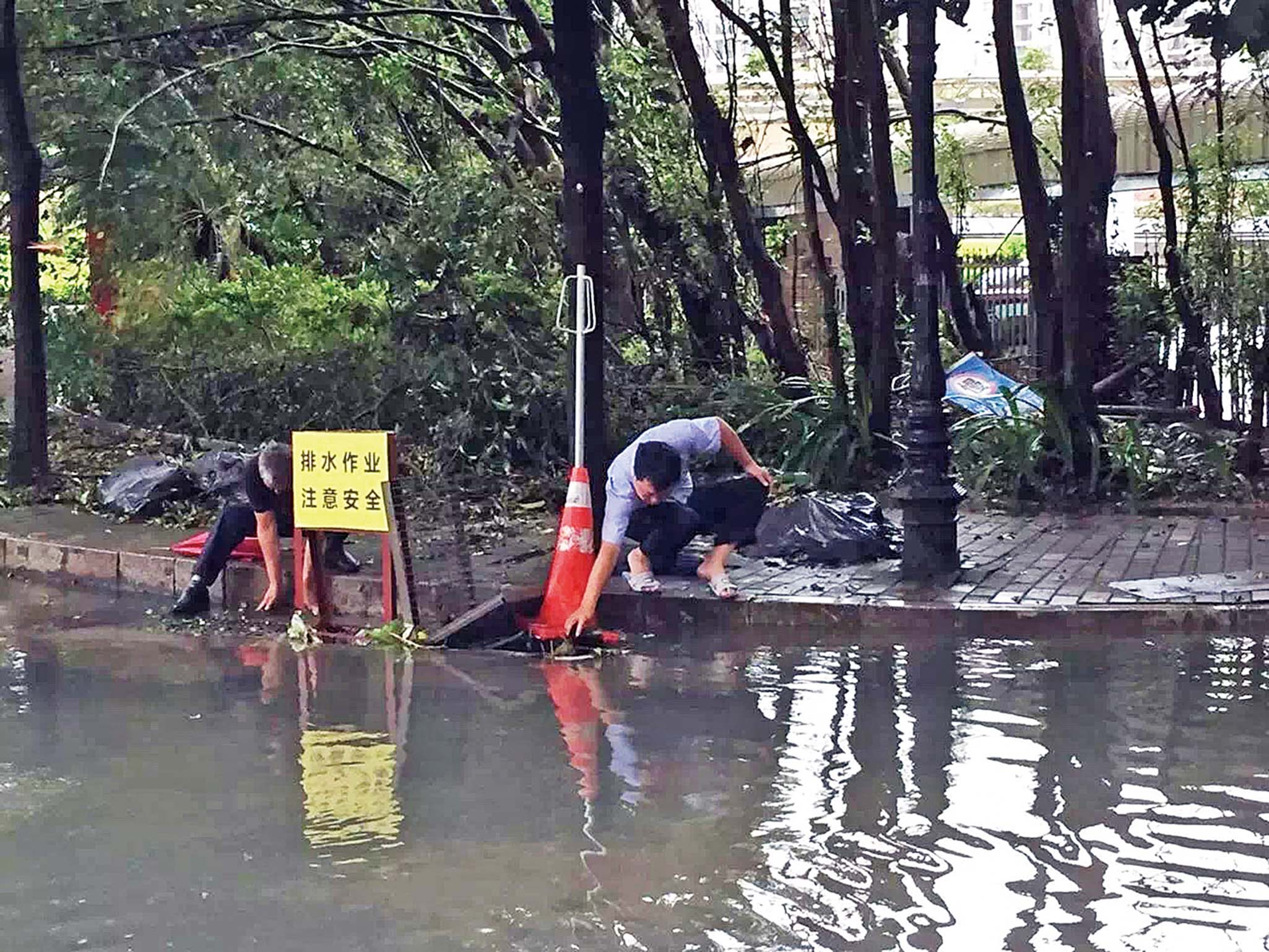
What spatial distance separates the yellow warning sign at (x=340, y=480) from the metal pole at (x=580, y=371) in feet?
3.51

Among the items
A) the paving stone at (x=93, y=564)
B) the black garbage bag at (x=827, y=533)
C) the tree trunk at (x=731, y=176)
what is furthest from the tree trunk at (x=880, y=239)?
the paving stone at (x=93, y=564)

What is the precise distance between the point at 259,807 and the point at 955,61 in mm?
28135

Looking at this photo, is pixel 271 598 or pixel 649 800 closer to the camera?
pixel 649 800

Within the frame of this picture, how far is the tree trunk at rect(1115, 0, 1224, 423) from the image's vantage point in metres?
15.1

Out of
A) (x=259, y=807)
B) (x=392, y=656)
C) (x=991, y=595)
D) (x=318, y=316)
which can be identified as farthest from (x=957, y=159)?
(x=259, y=807)

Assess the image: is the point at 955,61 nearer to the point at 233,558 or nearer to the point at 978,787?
the point at 233,558

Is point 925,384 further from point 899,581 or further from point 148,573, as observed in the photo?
point 148,573

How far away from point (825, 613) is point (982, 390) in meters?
5.90

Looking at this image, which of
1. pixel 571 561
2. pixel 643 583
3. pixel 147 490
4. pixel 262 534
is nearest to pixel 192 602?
pixel 262 534

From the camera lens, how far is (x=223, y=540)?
35.6ft

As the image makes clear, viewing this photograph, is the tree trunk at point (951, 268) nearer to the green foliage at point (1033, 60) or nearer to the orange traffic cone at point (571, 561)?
the green foliage at point (1033, 60)

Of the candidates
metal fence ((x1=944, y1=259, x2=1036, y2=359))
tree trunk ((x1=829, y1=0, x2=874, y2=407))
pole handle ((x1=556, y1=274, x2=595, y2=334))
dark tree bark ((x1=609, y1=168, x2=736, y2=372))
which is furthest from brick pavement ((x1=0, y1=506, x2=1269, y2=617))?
metal fence ((x1=944, y1=259, x2=1036, y2=359))

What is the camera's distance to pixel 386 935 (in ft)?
16.3

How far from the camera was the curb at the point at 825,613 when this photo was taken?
30.1 feet
